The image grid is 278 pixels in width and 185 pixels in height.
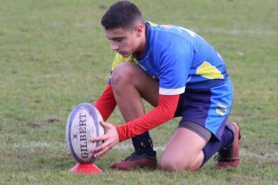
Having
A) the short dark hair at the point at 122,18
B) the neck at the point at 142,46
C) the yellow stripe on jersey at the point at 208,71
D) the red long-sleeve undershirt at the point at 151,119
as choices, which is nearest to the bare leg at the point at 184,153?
the red long-sleeve undershirt at the point at 151,119

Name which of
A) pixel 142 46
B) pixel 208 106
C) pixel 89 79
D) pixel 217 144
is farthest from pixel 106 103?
pixel 89 79

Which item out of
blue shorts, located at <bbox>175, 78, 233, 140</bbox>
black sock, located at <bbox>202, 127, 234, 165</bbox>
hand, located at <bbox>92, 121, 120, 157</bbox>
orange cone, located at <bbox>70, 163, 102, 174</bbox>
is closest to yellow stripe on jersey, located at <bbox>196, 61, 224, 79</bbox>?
blue shorts, located at <bbox>175, 78, 233, 140</bbox>

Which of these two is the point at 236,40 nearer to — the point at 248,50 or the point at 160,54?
the point at 248,50

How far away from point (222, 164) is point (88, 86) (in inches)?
153

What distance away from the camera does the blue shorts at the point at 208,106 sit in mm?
5062

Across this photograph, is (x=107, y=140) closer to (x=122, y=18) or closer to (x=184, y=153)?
(x=184, y=153)

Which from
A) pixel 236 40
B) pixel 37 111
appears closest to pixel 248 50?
pixel 236 40

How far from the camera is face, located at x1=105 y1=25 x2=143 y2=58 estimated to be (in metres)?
4.55

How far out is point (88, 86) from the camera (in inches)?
347

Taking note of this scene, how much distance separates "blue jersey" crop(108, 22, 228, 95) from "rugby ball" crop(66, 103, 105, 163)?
1.91 ft

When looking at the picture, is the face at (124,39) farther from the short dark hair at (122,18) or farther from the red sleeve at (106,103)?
the red sleeve at (106,103)

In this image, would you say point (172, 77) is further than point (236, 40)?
No

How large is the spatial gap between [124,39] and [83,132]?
2.59 ft

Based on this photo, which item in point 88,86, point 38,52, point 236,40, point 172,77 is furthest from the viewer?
point 236,40
